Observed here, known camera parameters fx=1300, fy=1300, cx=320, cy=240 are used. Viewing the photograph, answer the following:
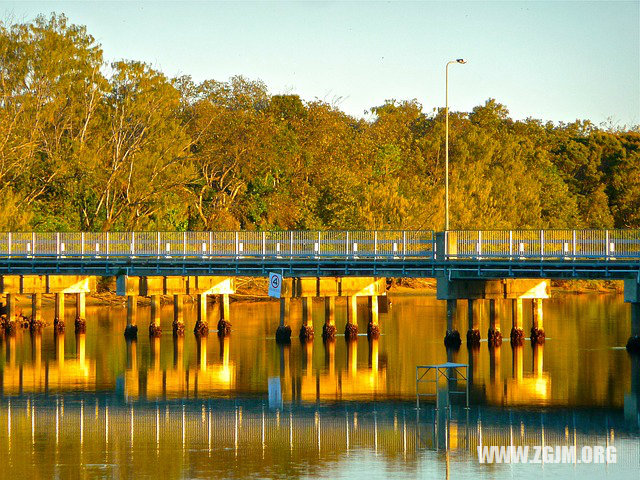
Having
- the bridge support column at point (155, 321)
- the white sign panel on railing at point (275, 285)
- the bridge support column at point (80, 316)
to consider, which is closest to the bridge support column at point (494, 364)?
the white sign panel on railing at point (275, 285)

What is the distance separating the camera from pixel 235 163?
105750 mm

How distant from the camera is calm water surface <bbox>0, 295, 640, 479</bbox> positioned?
110 feet

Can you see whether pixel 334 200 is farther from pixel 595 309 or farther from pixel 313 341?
pixel 313 341

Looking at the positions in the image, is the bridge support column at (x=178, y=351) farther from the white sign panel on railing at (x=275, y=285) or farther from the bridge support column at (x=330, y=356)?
the bridge support column at (x=330, y=356)

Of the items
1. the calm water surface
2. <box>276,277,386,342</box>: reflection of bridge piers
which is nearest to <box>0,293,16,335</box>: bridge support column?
the calm water surface

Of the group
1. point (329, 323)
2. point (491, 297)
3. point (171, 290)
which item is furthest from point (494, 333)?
point (171, 290)

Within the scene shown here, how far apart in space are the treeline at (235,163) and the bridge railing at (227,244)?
14554 millimetres

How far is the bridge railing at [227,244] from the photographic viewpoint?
62.1 m

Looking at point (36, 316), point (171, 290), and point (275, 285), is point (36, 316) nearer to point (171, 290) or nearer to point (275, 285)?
point (171, 290)

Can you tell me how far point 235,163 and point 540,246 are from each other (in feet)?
167

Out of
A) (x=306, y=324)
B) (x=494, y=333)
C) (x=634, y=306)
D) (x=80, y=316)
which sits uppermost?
(x=634, y=306)

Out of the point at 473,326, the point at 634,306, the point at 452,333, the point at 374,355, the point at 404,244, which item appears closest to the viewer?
the point at 634,306

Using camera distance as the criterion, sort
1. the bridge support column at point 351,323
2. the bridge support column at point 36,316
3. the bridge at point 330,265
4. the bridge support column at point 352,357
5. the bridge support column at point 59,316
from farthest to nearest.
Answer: the bridge support column at point 36,316
the bridge support column at point 59,316
the bridge support column at point 351,323
the bridge at point 330,265
the bridge support column at point 352,357

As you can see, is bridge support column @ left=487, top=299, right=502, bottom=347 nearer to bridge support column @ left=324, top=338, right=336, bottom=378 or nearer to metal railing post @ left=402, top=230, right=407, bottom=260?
metal railing post @ left=402, top=230, right=407, bottom=260
